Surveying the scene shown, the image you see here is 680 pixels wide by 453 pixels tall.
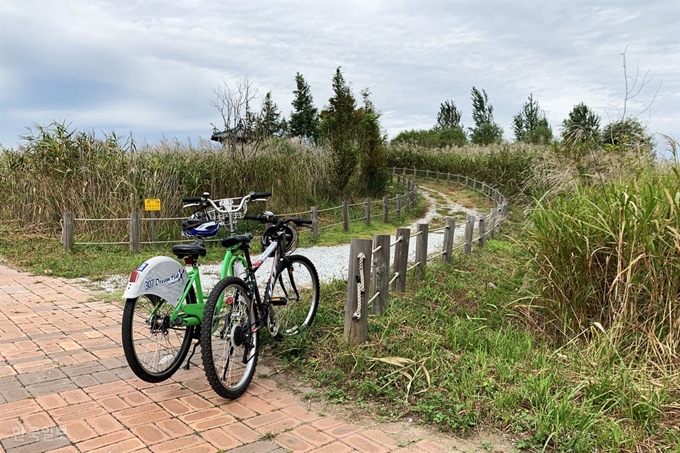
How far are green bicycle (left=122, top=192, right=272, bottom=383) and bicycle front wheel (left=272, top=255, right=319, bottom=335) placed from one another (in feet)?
1.99

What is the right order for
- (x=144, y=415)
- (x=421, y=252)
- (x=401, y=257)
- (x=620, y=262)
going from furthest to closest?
(x=421, y=252), (x=401, y=257), (x=620, y=262), (x=144, y=415)

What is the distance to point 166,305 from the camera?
3150 millimetres

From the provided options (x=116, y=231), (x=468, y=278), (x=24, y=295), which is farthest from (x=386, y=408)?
(x=116, y=231)

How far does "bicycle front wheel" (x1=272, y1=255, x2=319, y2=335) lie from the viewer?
4.06 metres

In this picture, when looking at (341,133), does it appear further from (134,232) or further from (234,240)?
(234,240)

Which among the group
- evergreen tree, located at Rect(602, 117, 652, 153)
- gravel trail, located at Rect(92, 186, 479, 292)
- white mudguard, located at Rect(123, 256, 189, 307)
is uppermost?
evergreen tree, located at Rect(602, 117, 652, 153)

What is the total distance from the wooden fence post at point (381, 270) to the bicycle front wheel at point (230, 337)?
139cm

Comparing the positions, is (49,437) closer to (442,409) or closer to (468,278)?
(442,409)

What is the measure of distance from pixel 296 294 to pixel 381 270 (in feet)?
2.52

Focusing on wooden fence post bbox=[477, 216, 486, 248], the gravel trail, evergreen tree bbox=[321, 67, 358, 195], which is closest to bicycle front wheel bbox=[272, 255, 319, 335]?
the gravel trail

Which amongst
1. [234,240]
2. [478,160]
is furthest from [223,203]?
[478,160]

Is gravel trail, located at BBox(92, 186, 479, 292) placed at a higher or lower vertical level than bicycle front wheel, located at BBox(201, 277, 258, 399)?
lower

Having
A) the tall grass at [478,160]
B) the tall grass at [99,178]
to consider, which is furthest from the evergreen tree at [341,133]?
the tall grass at [478,160]

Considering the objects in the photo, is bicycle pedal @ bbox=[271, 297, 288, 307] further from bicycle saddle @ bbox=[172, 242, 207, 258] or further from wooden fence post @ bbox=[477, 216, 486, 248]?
wooden fence post @ bbox=[477, 216, 486, 248]
